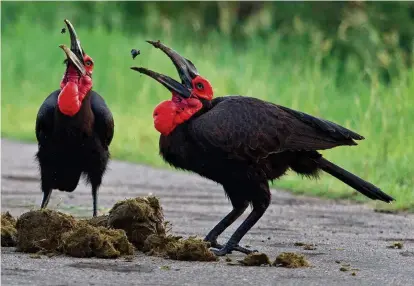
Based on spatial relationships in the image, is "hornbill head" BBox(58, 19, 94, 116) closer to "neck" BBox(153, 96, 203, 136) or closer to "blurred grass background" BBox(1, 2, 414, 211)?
"neck" BBox(153, 96, 203, 136)

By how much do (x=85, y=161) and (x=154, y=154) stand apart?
241 inches

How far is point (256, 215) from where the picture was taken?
7109mm

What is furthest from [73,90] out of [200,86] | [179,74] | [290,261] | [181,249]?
[290,261]

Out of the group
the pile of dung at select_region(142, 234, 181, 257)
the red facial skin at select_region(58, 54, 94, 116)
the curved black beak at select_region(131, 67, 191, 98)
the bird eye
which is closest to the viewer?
the pile of dung at select_region(142, 234, 181, 257)

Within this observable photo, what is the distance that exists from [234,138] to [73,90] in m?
1.57

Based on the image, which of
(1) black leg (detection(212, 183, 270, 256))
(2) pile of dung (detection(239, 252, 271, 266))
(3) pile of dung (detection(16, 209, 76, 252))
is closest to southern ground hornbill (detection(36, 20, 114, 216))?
(3) pile of dung (detection(16, 209, 76, 252))

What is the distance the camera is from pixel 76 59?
27.0 ft

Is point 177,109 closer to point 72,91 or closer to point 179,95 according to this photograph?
point 179,95

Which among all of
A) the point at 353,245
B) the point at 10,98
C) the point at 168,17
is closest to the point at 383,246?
the point at 353,245

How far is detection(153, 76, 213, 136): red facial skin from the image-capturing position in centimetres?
702

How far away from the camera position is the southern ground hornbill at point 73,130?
26.5 ft

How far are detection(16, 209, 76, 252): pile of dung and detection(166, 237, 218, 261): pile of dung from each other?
2.10 feet

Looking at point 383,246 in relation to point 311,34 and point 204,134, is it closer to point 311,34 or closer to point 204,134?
point 204,134

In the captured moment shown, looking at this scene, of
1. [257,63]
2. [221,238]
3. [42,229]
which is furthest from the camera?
[257,63]
